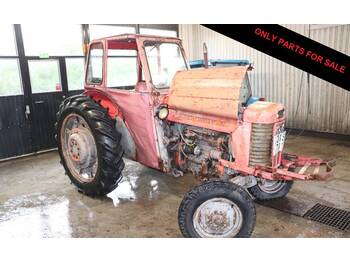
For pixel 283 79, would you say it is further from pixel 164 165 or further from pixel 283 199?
pixel 164 165

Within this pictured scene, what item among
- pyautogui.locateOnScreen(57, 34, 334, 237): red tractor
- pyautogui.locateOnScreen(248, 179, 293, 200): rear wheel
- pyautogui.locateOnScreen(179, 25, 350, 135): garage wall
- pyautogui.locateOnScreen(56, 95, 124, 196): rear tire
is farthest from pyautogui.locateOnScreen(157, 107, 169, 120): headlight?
pyautogui.locateOnScreen(179, 25, 350, 135): garage wall

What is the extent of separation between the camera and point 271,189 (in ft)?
10.8

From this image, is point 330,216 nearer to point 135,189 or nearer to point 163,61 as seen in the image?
point 135,189

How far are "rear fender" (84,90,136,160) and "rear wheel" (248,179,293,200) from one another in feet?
4.75

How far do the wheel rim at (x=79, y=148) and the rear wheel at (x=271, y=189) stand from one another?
6.11 feet

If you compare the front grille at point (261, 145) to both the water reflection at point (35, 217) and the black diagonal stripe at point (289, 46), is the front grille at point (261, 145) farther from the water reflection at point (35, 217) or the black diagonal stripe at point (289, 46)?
the water reflection at point (35, 217)

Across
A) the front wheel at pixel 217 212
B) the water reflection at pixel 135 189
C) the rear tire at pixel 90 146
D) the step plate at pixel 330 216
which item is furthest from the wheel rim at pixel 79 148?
the step plate at pixel 330 216

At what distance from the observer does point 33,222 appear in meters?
3.06

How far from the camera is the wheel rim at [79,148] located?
353cm

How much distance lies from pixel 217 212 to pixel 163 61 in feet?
6.57

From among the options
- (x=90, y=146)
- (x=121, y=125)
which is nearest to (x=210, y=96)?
(x=121, y=125)

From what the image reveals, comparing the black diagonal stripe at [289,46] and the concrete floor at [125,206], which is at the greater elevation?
the black diagonal stripe at [289,46]

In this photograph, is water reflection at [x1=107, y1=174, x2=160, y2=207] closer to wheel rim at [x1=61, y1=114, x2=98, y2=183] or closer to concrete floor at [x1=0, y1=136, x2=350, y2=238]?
concrete floor at [x1=0, y1=136, x2=350, y2=238]
